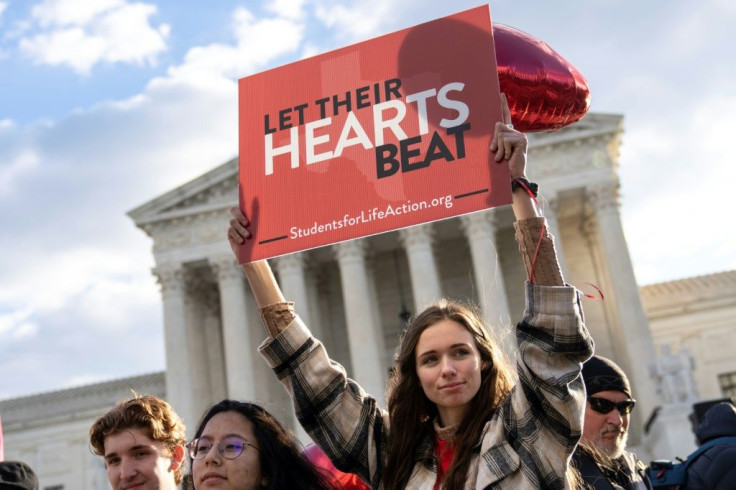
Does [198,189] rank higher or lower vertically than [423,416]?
higher

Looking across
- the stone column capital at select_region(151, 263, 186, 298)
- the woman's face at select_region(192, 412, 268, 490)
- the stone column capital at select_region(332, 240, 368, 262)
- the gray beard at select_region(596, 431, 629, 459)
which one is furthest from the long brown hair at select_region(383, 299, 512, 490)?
the stone column capital at select_region(151, 263, 186, 298)

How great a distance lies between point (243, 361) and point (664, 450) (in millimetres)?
18690

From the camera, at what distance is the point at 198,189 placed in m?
42.6

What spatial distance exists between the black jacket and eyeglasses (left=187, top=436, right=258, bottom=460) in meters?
3.56

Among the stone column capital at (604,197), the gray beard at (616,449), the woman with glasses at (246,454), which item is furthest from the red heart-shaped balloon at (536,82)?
the stone column capital at (604,197)

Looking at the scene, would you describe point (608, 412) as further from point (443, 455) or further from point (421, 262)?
point (421, 262)

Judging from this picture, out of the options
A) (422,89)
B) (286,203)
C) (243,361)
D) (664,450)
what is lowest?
(664,450)

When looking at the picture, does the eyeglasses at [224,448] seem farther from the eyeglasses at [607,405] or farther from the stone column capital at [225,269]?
the stone column capital at [225,269]

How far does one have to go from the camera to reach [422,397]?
15.3 ft

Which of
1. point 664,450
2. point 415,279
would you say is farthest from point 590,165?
point 664,450

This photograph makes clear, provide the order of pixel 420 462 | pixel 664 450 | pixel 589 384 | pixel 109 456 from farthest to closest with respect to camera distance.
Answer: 1. pixel 664 450
2. pixel 589 384
3. pixel 109 456
4. pixel 420 462

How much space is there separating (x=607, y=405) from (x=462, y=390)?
8.53 ft

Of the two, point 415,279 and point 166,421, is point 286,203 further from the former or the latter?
point 415,279

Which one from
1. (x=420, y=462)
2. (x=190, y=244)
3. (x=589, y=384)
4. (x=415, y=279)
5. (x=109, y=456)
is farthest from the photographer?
(x=190, y=244)
